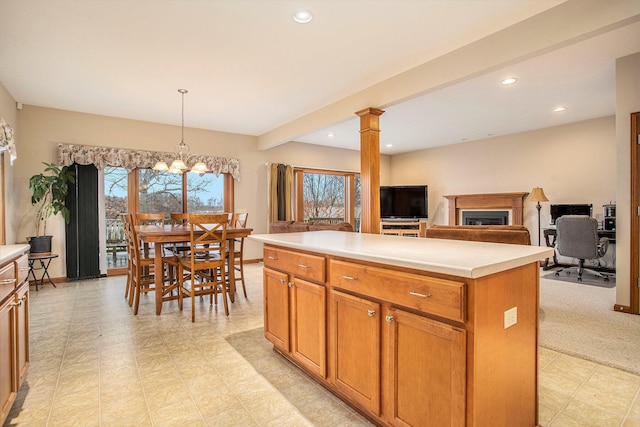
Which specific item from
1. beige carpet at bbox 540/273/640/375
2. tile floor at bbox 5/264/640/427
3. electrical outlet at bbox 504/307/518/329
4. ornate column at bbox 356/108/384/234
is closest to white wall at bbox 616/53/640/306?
beige carpet at bbox 540/273/640/375

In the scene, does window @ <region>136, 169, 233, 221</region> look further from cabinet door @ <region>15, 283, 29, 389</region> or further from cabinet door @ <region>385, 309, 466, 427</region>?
cabinet door @ <region>385, 309, 466, 427</region>

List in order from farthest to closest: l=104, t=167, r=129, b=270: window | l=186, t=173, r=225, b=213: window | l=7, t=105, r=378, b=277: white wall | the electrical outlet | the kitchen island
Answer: l=186, t=173, r=225, b=213: window → l=104, t=167, r=129, b=270: window → l=7, t=105, r=378, b=277: white wall → the electrical outlet → the kitchen island

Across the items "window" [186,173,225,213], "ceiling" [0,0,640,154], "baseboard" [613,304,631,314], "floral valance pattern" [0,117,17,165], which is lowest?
"baseboard" [613,304,631,314]

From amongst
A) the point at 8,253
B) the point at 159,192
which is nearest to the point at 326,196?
the point at 159,192

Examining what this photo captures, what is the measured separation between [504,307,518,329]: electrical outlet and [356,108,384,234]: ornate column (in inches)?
107

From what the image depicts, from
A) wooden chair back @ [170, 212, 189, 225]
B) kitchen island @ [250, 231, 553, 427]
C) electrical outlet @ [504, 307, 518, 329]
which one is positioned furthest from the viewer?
wooden chair back @ [170, 212, 189, 225]

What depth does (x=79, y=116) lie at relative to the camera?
5195 mm

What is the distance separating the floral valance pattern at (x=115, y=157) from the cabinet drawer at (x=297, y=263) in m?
4.19

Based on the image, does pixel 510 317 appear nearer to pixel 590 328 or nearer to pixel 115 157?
pixel 590 328

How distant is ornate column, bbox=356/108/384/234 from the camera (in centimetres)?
406

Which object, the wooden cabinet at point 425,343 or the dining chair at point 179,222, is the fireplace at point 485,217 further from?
the wooden cabinet at point 425,343

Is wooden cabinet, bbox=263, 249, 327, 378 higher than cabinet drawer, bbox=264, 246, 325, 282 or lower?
lower

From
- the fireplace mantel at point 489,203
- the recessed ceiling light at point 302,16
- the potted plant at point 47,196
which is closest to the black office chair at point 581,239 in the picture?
the fireplace mantel at point 489,203

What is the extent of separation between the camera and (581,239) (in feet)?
16.4
